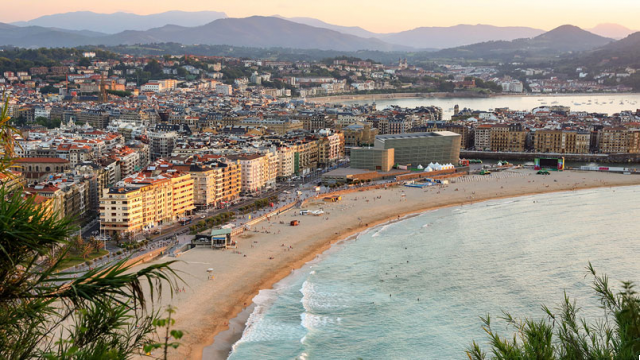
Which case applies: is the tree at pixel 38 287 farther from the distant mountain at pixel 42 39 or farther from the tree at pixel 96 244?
the distant mountain at pixel 42 39

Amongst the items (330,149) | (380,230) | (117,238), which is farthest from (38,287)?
(330,149)

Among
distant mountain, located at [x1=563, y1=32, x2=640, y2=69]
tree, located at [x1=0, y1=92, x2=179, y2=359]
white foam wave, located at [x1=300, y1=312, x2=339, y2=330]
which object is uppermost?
distant mountain, located at [x1=563, y1=32, x2=640, y2=69]

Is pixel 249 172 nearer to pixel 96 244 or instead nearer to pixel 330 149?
pixel 330 149

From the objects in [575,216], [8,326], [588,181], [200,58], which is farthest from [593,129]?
[200,58]

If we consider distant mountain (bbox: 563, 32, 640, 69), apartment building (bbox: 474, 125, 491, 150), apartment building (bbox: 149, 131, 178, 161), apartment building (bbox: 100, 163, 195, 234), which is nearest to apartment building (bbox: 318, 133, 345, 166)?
apartment building (bbox: 149, 131, 178, 161)

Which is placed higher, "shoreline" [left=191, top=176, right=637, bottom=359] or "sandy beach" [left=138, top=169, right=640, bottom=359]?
"sandy beach" [left=138, top=169, right=640, bottom=359]

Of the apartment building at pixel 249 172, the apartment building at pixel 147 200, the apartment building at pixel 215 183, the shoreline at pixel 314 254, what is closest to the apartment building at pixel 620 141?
the shoreline at pixel 314 254

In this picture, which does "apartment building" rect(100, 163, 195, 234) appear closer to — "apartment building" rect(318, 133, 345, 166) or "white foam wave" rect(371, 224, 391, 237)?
"white foam wave" rect(371, 224, 391, 237)
